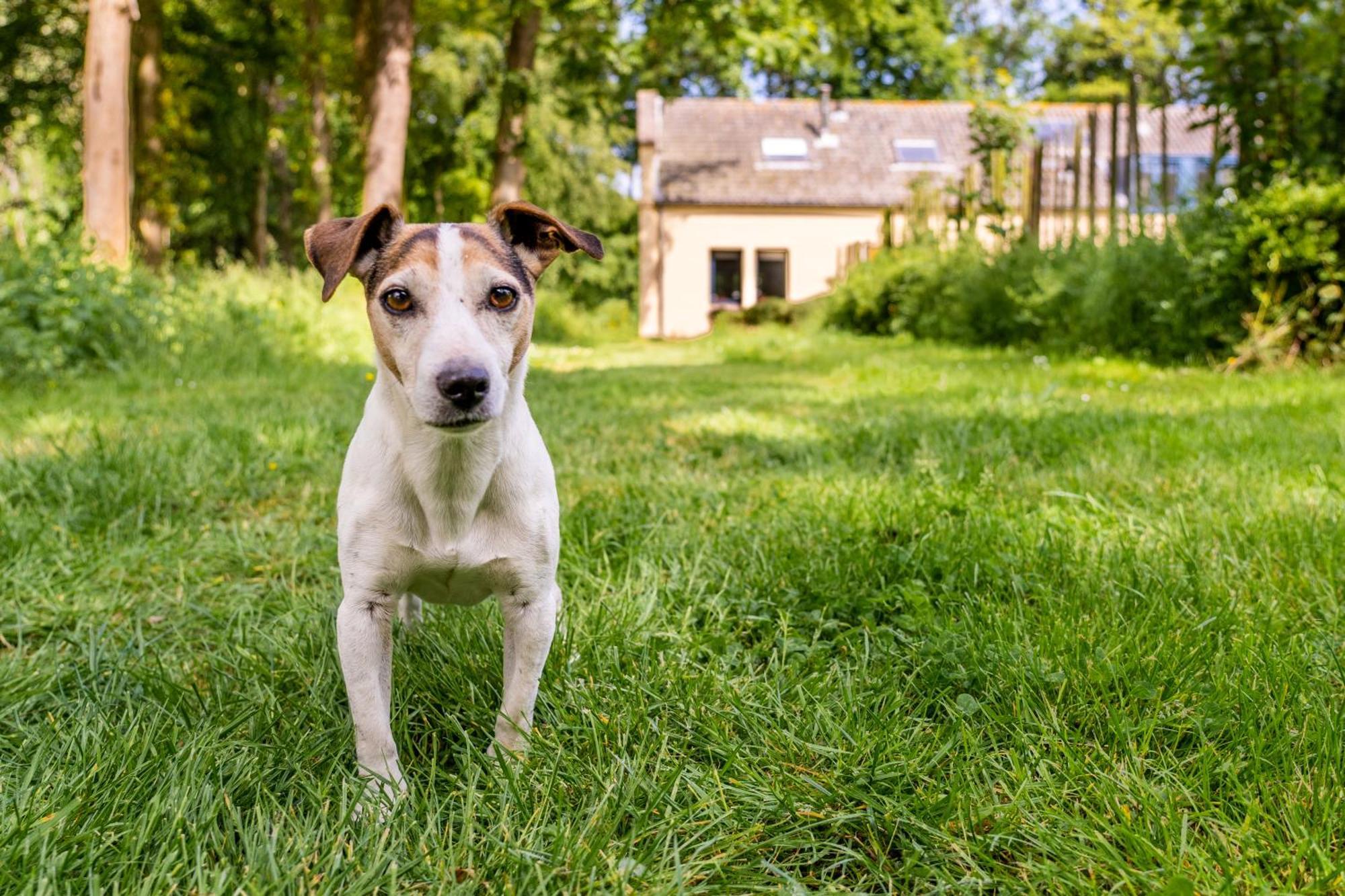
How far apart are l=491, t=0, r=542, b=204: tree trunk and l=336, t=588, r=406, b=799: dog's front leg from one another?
15126 mm

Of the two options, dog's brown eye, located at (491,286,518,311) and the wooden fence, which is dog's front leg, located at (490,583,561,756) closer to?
dog's brown eye, located at (491,286,518,311)

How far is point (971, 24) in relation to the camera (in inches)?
1871

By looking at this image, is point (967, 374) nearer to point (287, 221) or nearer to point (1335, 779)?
point (1335, 779)

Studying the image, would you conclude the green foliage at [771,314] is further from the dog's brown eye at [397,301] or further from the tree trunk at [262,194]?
the dog's brown eye at [397,301]

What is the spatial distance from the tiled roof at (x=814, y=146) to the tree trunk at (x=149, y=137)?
50.4 feet

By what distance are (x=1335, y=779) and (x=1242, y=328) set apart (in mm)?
7110

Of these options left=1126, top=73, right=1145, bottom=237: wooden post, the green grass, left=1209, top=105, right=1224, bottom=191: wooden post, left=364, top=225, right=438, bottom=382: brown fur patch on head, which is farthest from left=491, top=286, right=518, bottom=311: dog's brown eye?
left=1126, top=73, right=1145, bottom=237: wooden post

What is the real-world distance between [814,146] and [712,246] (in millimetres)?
5197

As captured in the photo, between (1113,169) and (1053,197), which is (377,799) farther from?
(1053,197)

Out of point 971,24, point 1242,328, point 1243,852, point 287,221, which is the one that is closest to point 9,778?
point 1243,852

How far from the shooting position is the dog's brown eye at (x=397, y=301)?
225cm

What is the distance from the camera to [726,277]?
100ft

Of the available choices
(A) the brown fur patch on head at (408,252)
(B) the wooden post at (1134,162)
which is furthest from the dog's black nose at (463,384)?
(B) the wooden post at (1134,162)

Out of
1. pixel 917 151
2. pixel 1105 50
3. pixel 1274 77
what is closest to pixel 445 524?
pixel 1274 77
